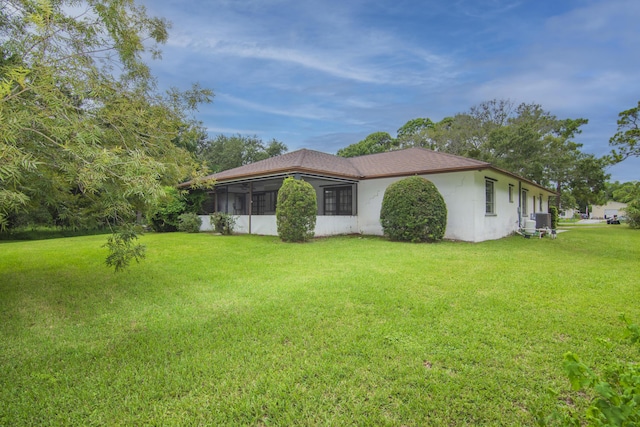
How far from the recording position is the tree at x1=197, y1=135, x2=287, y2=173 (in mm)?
30688

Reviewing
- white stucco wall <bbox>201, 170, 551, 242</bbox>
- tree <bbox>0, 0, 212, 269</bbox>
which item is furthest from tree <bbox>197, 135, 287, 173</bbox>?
tree <bbox>0, 0, 212, 269</bbox>

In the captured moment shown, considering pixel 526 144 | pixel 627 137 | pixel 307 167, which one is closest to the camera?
pixel 307 167

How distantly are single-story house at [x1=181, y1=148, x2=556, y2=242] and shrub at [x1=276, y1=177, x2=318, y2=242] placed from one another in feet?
3.22

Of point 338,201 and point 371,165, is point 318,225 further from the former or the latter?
point 371,165

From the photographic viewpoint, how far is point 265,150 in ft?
108

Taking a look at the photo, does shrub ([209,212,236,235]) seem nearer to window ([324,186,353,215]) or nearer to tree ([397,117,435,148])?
window ([324,186,353,215])

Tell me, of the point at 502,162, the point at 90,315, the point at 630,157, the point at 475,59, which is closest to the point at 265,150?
the point at 502,162

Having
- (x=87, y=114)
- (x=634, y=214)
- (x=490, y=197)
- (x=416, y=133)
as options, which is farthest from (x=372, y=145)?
(x=87, y=114)

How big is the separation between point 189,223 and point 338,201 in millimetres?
7668

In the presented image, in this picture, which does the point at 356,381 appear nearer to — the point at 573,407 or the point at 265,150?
the point at 573,407

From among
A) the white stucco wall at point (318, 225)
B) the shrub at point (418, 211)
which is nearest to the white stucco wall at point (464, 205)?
the white stucco wall at point (318, 225)

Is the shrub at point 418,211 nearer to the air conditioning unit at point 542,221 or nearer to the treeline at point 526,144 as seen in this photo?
the air conditioning unit at point 542,221

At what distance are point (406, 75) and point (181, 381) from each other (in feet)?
40.3

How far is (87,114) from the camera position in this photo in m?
3.59
